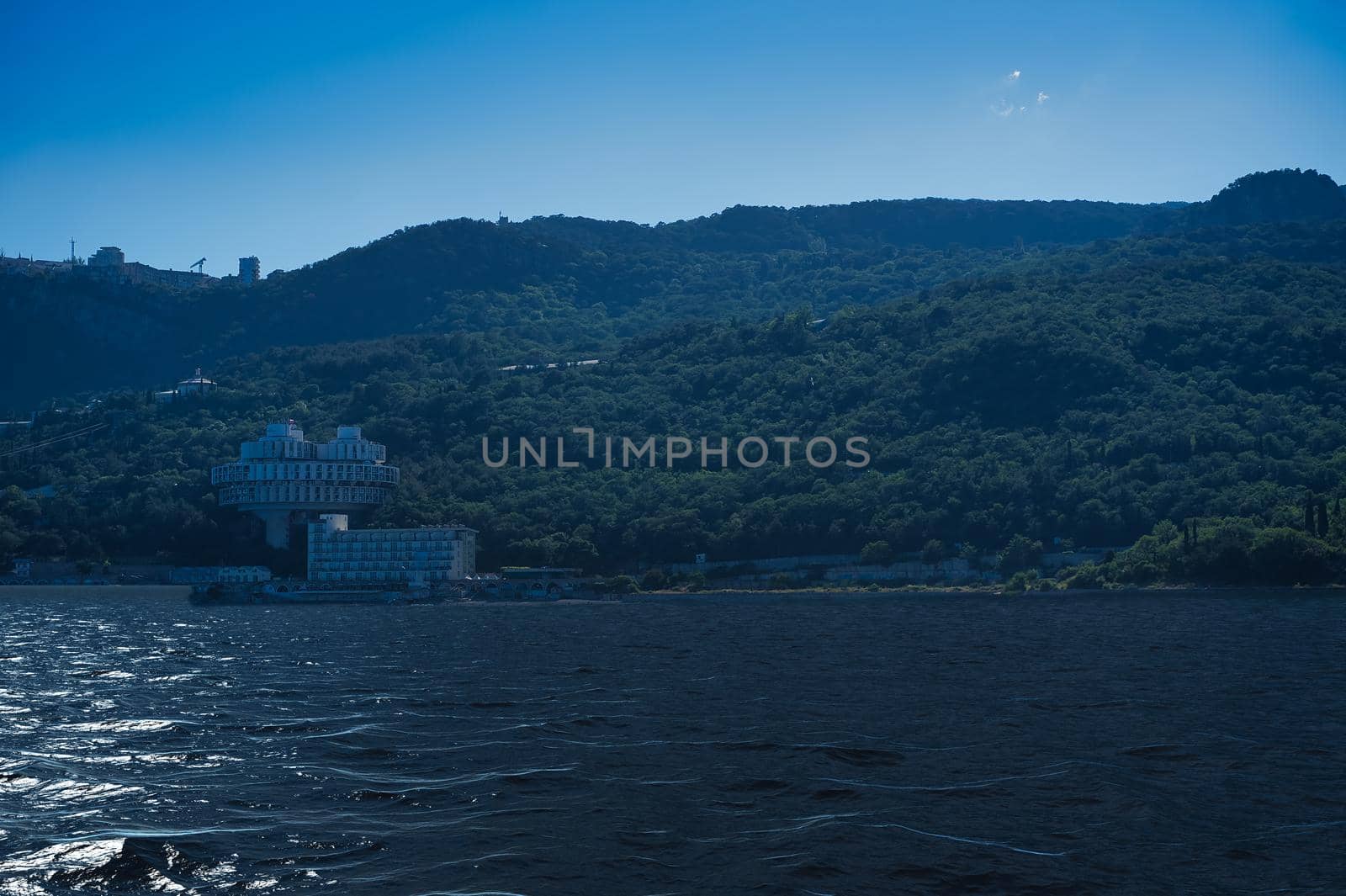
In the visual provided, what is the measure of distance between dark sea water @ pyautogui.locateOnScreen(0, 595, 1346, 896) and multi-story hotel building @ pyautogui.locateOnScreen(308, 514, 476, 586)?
73.4m

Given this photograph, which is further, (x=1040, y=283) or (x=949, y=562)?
(x=1040, y=283)

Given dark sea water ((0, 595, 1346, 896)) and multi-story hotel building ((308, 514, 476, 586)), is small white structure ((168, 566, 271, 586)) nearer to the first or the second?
multi-story hotel building ((308, 514, 476, 586))

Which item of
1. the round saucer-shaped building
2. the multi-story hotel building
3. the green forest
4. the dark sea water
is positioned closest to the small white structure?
the green forest

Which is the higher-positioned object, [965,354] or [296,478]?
[965,354]

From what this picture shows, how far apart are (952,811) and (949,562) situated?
97449 millimetres

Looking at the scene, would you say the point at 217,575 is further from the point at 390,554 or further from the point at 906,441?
the point at 906,441

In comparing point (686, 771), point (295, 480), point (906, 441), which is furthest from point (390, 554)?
point (686, 771)

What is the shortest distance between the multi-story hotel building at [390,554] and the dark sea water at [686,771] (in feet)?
241

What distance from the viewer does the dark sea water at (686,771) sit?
63.4 ft

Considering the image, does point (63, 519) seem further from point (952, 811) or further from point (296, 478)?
point (952, 811)

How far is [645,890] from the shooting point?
18.5 metres

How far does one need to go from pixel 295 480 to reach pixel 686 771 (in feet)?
431

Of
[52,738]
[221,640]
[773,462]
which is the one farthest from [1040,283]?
[52,738]

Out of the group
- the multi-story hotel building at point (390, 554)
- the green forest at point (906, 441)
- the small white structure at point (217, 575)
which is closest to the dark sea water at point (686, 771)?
the green forest at point (906, 441)
